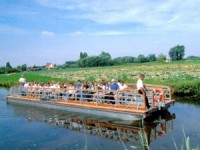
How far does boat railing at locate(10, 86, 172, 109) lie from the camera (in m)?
14.8

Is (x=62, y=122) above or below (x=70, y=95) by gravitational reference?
below

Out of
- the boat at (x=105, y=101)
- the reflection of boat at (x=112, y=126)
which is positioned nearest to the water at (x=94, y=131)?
the reflection of boat at (x=112, y=126)

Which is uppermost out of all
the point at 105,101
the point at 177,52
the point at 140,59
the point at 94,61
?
the point at 177,52

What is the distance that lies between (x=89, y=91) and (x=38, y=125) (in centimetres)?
380

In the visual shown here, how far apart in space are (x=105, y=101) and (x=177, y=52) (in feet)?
454

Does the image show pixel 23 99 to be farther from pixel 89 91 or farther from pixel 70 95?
pixel 89 91

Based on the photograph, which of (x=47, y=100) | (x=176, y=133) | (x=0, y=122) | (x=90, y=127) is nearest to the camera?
(x=176, y=133)

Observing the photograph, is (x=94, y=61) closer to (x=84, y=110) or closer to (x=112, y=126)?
(x=84, y=110)

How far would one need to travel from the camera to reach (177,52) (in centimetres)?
14825

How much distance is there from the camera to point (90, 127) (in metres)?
14.1

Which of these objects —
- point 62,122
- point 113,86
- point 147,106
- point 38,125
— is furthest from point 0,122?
point 147,106

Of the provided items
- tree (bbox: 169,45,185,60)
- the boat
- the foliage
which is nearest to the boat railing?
the boat

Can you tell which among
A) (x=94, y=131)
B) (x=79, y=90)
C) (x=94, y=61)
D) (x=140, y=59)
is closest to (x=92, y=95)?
(x=79, y=90)

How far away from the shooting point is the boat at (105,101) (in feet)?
47.2
